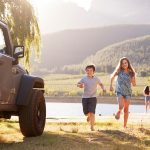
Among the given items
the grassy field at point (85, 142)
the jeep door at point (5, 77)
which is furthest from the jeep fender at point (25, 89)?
Answer: the grassy field at point (85, 142)

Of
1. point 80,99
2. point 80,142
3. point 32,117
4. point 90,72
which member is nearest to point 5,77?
point 32,117

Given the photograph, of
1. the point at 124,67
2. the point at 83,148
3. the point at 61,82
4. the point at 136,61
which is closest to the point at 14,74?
the point at 83,148

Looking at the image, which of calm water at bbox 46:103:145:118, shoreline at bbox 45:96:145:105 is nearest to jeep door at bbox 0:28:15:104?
calm water at bbox 46:103:145:118

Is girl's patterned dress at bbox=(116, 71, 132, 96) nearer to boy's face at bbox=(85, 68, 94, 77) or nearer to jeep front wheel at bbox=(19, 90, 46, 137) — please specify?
boy's face at bbox=(85, 68, 94, 77)

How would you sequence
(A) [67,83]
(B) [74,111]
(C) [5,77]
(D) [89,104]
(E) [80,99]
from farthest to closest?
(A) [67,83], (E) [80,99], (B) [74,111], (D) [89,104], (C) [5,77]

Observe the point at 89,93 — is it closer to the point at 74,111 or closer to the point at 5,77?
the point at 5,77

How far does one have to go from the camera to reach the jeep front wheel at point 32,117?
9.16 m

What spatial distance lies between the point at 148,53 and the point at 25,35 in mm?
185544

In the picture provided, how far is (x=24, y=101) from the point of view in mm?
9008

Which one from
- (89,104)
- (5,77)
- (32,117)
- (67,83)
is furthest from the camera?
(67,83)

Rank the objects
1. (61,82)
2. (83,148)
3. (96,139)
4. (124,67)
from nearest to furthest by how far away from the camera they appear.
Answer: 1. (83,148)
2. (96,139)
3. (124,67)
4. (61,82)

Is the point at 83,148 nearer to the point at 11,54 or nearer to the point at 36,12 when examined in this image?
the point at 11,54

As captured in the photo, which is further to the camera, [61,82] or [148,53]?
[148,53]

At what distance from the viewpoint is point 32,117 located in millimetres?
9203
